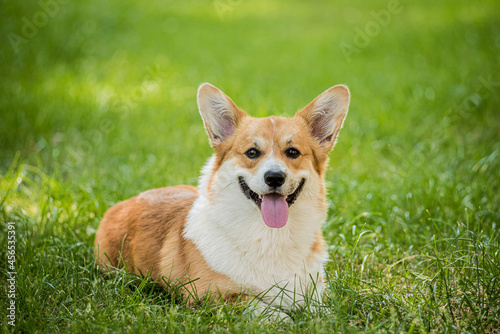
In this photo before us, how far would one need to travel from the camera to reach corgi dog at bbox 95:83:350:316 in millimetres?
2857

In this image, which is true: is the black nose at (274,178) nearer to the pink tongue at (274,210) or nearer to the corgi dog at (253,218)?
the corgi dog at (253,218)

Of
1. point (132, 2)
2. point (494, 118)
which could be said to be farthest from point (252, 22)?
point (494, 118)

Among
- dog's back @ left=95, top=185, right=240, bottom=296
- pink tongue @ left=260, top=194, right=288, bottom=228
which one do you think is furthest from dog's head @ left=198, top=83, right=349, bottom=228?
dog's back @ left=95, top=185, right=240, bottom=296

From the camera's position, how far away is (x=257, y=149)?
2.98 m

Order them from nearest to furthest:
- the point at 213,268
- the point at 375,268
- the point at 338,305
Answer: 1. the point at 338,305
2. the point at 213,268
3. the point at 375,268

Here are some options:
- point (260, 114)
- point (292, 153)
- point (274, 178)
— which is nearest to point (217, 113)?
point (292, 153)

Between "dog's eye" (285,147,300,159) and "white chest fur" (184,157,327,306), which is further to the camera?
"dog's eye" (285,147,300,159)

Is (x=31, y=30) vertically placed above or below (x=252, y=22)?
below

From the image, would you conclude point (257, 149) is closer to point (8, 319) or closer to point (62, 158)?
point (8, 319)

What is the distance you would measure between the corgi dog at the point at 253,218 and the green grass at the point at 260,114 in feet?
0.56

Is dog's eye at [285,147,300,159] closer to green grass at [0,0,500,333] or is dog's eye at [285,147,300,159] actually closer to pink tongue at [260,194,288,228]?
pink tongue at [260,194,288,228]

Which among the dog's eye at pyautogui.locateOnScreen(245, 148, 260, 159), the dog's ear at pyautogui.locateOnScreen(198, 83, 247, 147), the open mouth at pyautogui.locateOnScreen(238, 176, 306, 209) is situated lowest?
the open mouth at pyautogui.locateOnScreen(238, 176, 306, 209)

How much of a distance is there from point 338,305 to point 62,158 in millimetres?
3846

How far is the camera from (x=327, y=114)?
3225 mm
